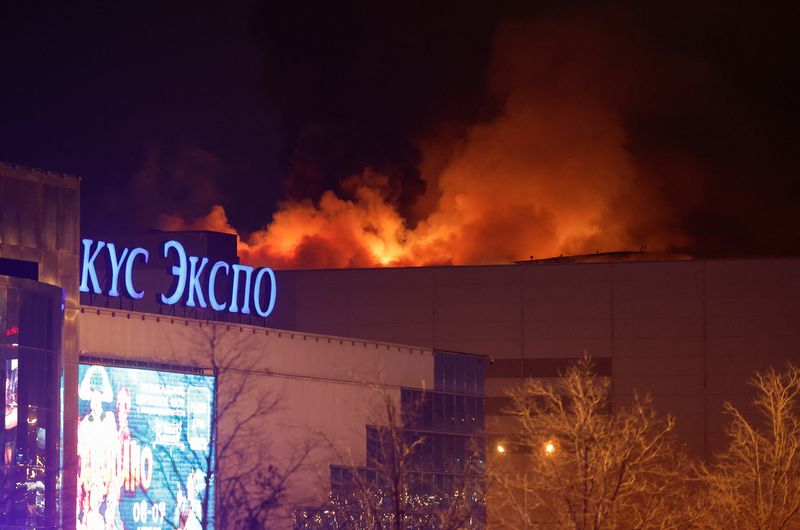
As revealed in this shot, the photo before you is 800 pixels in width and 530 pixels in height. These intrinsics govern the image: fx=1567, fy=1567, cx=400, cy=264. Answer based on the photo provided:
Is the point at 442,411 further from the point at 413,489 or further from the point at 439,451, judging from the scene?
the point at 413,489

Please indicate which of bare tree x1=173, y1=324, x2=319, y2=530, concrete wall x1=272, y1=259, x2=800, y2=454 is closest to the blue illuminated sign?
bare tree x1=173, y1=324, x2=319, y2=530

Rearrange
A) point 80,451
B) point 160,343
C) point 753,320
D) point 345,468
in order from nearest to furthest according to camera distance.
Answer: point 80,451 → point 160,343 → point 345,468 → point 753,320

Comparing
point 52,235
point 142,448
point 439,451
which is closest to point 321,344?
point 439,451

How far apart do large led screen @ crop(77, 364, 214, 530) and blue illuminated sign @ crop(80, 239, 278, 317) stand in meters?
3.62

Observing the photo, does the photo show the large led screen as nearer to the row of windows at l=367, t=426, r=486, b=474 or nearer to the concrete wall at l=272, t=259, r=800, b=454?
the row of windows at l=367, t=426, r=486, b=474

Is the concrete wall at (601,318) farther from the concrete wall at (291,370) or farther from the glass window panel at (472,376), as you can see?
the concrete wall at (291,370)

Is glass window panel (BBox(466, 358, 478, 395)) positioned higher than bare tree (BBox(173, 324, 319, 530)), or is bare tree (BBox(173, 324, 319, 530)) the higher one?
glass window panel (BBox(466, 358, 478, 395))

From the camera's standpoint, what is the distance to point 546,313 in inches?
3401

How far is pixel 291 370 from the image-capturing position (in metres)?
64.2

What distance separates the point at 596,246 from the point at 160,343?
5380cm

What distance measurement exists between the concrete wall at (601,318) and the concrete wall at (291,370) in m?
15.2

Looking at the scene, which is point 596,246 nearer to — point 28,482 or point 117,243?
point 117,243

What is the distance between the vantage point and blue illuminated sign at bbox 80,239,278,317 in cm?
5694

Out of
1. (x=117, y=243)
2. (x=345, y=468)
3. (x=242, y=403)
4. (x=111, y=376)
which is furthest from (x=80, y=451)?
(x=117, y=243)
